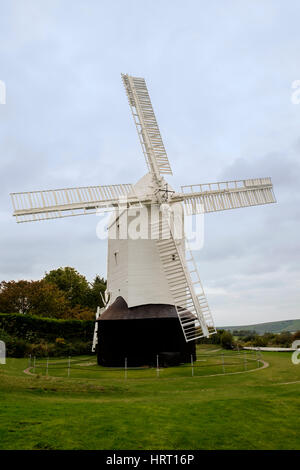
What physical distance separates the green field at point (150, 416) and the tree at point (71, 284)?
118 feet

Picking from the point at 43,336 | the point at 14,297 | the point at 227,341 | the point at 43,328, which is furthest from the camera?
the point at 14,297

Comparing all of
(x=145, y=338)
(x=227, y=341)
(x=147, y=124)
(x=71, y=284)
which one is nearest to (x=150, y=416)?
(x=145, y=338)

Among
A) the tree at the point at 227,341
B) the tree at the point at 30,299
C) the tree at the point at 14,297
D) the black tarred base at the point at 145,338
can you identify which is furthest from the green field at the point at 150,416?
the tree at the point at 14,297

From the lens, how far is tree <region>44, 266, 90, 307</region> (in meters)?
48.7

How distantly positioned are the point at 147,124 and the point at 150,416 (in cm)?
1747

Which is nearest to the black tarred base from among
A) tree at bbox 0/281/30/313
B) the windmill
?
the windmill

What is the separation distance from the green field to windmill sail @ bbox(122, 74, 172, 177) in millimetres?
12033

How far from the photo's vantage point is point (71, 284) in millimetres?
49500

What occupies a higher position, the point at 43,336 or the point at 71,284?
the point at 71,284

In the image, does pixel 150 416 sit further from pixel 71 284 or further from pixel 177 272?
pixel 71 284

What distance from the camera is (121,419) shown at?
7.55m

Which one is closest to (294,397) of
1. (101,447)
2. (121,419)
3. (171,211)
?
(121,419)

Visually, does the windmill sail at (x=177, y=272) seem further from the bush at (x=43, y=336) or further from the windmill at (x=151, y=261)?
the bush at (x=43, y=336)
